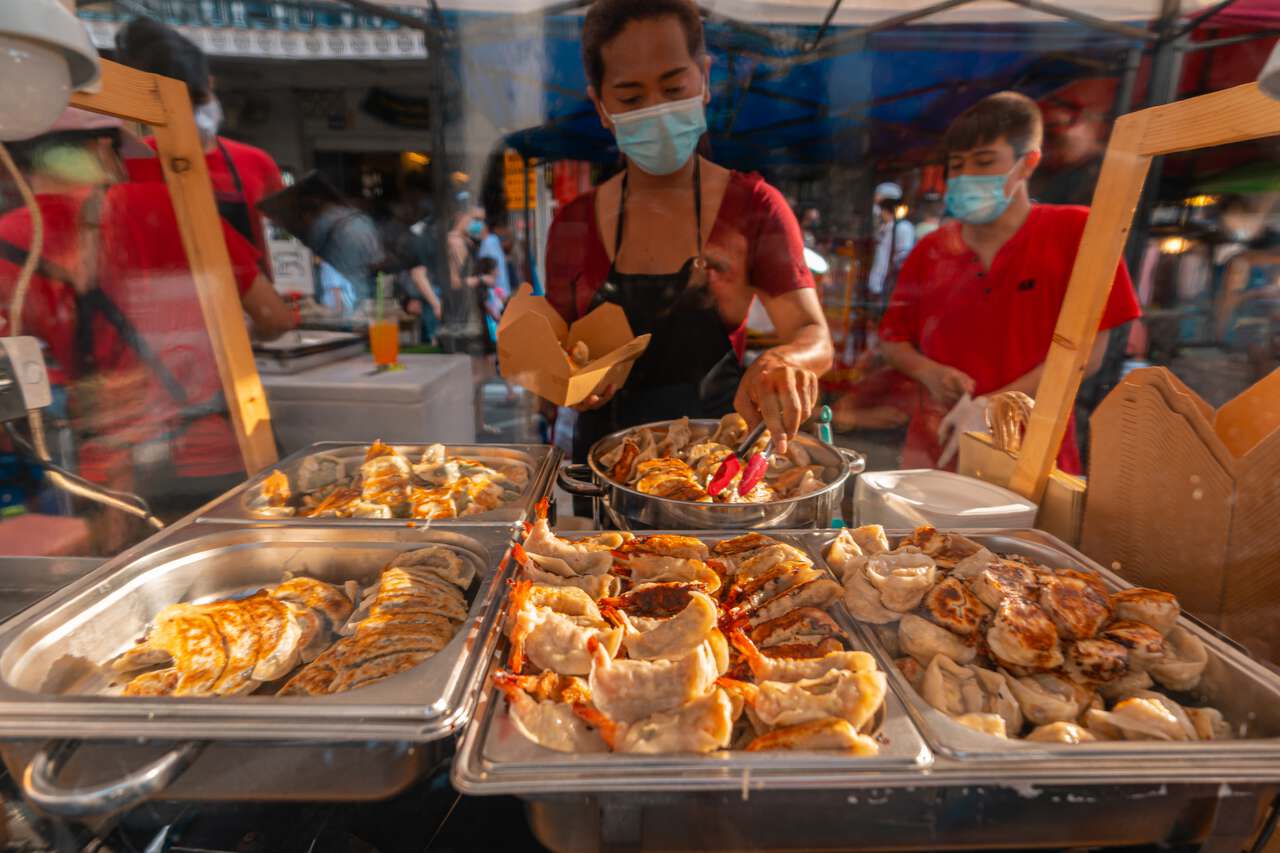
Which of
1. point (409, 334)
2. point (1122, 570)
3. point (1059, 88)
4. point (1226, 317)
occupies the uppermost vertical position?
point (1059, 88)

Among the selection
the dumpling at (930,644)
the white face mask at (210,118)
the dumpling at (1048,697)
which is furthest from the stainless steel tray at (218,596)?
the white face mask at (210,118)

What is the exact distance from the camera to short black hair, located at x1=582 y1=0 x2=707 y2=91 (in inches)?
93.0

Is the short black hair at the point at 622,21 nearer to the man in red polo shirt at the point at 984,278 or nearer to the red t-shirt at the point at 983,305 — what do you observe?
the man in red polo shirt at the point at 984,278

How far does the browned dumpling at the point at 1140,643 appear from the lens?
1075mm

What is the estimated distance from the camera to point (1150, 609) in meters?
1.14

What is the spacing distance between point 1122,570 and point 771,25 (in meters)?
3.04

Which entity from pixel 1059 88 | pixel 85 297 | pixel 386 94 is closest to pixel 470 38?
pixel 386 94

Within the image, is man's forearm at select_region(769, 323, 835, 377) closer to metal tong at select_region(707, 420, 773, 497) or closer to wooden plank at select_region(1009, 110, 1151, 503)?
metal tong at select_region(707, 420, 773, 497)

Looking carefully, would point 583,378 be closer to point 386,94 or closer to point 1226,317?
point 1226,317

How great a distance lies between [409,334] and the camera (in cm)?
386

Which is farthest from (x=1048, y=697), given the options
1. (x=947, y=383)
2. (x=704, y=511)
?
(x=947, y=383)

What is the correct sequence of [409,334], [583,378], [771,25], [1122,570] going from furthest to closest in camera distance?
[409,334], [771,25], [583,378], [1122,570]

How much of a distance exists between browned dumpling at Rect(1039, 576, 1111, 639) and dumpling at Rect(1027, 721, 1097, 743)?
0.21 metres

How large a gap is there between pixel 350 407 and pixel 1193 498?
10.2 feet
